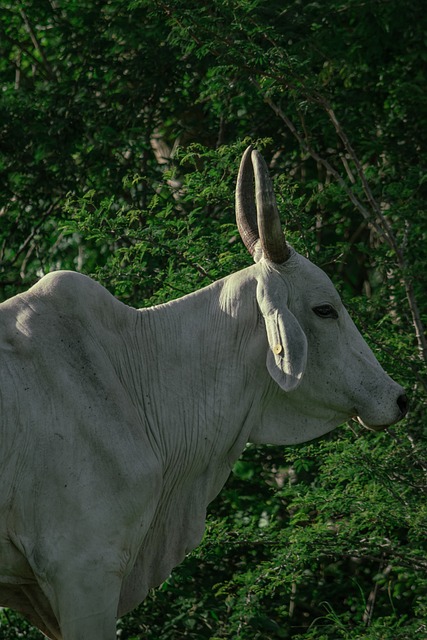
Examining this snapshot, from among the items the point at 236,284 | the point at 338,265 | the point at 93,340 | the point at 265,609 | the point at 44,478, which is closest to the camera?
the point at 44,478

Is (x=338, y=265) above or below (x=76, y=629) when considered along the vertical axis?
above

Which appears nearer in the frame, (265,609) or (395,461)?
(395,461)

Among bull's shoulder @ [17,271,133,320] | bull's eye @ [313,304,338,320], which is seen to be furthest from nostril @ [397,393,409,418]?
bull's shoulder @ [17,271,133,320]

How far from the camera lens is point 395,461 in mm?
6445

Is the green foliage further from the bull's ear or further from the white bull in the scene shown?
the bull's ear

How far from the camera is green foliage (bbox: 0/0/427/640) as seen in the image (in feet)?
21.4

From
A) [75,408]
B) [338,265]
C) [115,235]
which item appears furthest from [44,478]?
[338,265]

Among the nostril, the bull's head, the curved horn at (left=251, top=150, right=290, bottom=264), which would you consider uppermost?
the curved horn at (left=251, top=150, right=290, bottom=264)

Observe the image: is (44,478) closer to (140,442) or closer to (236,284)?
(140,442)

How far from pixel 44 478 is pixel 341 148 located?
18.3 feet

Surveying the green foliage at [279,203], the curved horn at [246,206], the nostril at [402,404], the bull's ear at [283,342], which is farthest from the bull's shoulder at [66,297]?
the green foliage at [279,203]

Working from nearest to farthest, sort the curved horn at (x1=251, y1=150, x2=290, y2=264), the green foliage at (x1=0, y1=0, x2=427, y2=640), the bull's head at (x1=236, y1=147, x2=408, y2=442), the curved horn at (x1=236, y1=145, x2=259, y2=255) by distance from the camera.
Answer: the curved horn at (x1=251, y1=150, x2=290, y2=264), the bull's head at (x1=236, y1=147, x2=408, y2=442), the curved horn at (x1=236, y1=145, x2=259, y2=255), the green foliage at (x1=0, y1=0, x2=427, y2=640)

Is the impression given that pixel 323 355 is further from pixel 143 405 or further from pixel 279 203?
pixel 279 203

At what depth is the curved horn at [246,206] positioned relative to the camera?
15.2ft
